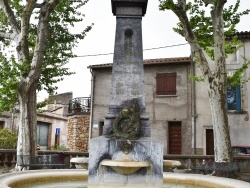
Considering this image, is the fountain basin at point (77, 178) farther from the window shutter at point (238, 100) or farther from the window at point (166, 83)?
the window at point (166, 83)

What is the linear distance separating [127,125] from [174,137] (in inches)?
577

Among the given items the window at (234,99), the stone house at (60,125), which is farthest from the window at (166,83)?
the stone house at (60,125)

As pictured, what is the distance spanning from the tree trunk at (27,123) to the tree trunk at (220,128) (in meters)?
6.24

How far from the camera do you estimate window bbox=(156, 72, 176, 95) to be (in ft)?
68.5

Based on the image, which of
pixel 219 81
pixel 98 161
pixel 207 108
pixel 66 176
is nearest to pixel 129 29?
pixel 98 161

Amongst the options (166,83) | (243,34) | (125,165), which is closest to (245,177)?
(125,165)

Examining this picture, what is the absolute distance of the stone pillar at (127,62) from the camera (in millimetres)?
6680

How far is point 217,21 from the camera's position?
38.7 feet

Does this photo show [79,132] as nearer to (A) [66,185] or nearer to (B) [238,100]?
(B) [238,100]

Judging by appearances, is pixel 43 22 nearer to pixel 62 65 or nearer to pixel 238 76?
pixel 62 65

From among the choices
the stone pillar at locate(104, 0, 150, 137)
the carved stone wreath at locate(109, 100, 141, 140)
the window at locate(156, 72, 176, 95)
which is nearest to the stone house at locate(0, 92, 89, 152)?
the window at locate(156, 72, 176, 95)

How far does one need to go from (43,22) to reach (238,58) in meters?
12.3

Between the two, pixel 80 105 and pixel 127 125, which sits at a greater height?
pixel 80 105

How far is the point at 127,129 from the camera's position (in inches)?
249
